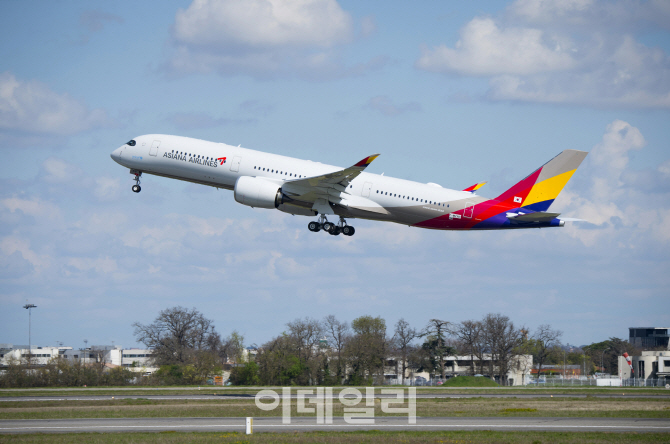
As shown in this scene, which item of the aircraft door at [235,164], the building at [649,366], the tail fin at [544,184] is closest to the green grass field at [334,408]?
the tail fin at [544,184]

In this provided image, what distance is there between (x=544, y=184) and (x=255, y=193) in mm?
21373

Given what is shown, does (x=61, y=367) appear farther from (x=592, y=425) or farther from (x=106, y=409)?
(x=592, y=425)

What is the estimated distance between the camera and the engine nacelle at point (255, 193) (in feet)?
165

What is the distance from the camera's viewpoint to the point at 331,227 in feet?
179

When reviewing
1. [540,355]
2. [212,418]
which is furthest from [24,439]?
[540,355]

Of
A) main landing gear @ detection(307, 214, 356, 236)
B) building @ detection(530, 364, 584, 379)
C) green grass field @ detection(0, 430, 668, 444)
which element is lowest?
building @ detection(530, 364, 584, 379)

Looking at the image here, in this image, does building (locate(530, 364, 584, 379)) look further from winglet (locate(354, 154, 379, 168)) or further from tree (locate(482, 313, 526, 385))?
winglet (locate(354, 154, 379, 168))

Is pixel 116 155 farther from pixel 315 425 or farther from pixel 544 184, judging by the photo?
pixel 544 184

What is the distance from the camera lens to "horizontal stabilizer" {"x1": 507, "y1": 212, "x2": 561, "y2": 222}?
4922 cm

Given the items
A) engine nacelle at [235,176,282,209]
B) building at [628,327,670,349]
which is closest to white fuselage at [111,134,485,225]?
engine nacelle at [235,176,282,209]

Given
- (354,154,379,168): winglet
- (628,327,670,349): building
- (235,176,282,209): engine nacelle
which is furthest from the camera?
(628,327,670,349): building

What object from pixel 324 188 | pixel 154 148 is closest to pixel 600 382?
pixel 324 188

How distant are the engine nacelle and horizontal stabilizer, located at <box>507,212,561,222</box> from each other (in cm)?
1716

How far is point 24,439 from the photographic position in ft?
103
